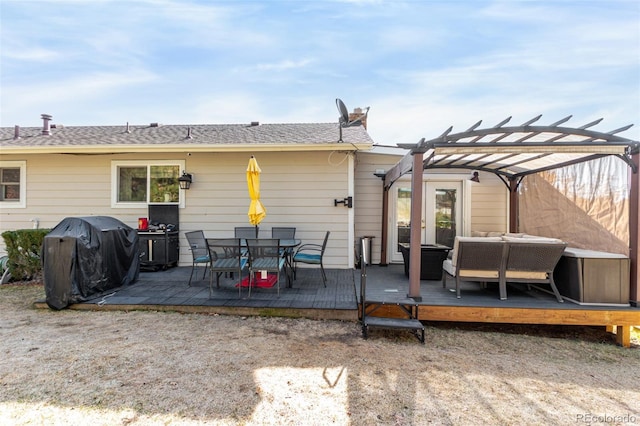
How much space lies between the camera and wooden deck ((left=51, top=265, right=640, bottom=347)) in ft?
12.0

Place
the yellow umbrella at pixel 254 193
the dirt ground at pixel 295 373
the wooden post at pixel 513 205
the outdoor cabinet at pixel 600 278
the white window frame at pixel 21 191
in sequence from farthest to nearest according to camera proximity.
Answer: the white window frame at pixel 21 191
the wooden post at pixel 513 205
the yellow umbrella at pixel 254 193
the outdoor cabinet at pixel 600 278
the dirt ground at pixel 295 373

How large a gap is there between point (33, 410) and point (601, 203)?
22.9ft

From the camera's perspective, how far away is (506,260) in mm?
3955

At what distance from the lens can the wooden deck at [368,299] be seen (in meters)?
3.66

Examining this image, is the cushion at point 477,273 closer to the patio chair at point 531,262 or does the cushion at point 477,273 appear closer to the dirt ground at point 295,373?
the patio chair at point 531,262

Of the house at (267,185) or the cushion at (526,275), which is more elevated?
the house at (267,185)

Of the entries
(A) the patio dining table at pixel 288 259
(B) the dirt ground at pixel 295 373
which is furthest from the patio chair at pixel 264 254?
(B) the dirt ground at pixel 295 373

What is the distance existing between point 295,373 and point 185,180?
4.94 meters

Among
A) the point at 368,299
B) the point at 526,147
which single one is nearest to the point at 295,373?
the point at 368,299

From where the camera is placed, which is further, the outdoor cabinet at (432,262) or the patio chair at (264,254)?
the outdoor cabinet at (432,262)

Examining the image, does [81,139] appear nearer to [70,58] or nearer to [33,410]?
[70,58]

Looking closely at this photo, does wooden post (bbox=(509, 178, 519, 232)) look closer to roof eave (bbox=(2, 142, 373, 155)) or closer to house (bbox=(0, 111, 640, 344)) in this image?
house (bbox=(0, 111, 640, 344))

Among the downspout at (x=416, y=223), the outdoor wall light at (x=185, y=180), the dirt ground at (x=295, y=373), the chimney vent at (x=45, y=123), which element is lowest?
the dirt ground at (x=295, y=373)

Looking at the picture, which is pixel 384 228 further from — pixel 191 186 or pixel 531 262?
pixel 191 186
